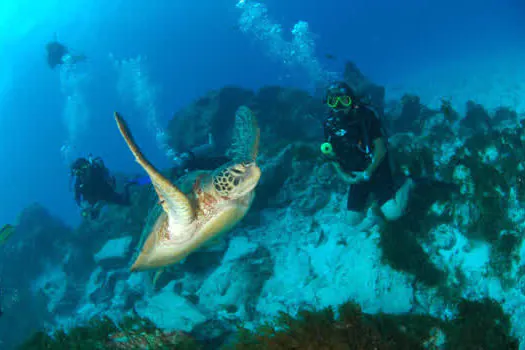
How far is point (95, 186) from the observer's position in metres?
7.04

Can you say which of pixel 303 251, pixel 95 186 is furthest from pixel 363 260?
pixel 95 186

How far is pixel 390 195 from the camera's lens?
450 cm

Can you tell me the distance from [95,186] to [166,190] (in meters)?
5.64

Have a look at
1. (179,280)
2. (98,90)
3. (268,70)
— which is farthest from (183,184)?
(98,90)

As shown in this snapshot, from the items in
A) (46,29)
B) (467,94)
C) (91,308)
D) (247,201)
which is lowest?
(91,308)

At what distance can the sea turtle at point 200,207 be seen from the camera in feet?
9.12

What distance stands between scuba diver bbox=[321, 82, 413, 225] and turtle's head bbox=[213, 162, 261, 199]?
140 cm

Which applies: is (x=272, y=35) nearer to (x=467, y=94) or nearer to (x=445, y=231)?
(x=467, y=94)

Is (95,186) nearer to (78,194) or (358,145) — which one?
(78,194)

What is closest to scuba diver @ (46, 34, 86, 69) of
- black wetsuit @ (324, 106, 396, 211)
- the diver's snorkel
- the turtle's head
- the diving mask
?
the diving mask

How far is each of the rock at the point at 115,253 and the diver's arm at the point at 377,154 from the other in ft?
21.2

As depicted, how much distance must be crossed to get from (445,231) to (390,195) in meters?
0.88

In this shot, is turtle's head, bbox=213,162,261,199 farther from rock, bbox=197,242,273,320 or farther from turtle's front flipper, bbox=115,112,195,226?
rock, bbox=197,242,273,320

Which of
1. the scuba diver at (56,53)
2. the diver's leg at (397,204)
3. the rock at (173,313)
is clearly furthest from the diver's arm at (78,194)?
the scuba diver at (56,53)
